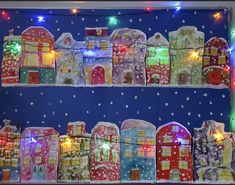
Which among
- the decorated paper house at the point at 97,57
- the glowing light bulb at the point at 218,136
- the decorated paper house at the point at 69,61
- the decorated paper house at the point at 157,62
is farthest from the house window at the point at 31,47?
the glowing light bulb at the point at 218,136

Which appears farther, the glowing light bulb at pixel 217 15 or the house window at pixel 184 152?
the glowing light bulb at pixel 217 15

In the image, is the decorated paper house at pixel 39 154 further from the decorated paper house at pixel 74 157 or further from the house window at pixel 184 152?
the house window at pixel 184 152

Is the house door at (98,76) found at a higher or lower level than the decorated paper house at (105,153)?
higher

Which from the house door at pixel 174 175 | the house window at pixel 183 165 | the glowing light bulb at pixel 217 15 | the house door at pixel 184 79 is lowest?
the house door at pixel 174 175

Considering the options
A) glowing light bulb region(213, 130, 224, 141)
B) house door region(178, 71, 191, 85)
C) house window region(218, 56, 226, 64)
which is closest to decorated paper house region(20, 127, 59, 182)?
house door region(178, 71, 191, 85)

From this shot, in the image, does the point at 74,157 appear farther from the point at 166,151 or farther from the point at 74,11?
the point at 74,11

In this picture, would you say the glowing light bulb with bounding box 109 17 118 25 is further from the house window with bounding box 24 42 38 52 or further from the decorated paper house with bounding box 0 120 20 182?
the decorated paper house with bounding box 0 120 20 182

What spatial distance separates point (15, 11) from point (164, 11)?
99cm

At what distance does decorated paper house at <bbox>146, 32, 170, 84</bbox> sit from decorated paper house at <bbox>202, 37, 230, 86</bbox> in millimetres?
247

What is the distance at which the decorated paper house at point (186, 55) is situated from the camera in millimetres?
2287

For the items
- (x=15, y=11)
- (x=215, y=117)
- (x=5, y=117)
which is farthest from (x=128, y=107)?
(x=15, y=11)

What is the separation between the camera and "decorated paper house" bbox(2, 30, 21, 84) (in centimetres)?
228

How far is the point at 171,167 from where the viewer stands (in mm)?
2219

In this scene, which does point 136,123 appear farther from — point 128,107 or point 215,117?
point 215,117
